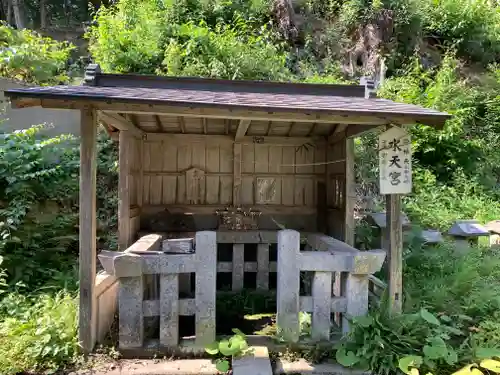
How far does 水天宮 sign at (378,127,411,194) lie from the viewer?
4137 mm

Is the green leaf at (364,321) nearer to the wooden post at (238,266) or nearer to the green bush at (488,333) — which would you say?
the green bush at (488,333)

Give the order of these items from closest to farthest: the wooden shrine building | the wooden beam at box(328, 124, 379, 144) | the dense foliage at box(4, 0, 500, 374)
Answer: the dense foliage at box(4, 0, 500, 374) → the wooden beam at box(328, 124, 379, 144) → the wooden shrine building

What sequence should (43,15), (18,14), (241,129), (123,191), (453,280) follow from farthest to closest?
(43,15) < (18,14) < (241,129) < (123,191) < (453,280)

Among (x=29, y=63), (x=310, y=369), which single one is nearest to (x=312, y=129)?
(x=310, y=369)

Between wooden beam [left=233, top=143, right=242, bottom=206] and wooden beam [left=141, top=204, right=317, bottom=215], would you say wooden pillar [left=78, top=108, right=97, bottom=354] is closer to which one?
wooden beam [left=141, top=204, right=317, bottom=215]

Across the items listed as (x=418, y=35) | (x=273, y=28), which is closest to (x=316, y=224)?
(x=273, y=28)

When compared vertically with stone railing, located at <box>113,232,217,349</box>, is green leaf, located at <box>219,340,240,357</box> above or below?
below

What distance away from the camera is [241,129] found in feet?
18.8

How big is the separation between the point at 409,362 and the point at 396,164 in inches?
80.9

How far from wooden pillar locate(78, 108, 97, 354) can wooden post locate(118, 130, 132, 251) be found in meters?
1.67

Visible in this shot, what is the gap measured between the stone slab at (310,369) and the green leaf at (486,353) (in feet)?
3.81

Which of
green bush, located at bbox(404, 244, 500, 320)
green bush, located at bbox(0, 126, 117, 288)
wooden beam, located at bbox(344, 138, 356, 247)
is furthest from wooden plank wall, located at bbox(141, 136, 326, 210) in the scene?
green bush, located at bbox(404, 244, 500, 320)

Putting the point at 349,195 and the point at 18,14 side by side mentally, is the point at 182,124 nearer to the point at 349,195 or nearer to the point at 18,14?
the point at 349,195

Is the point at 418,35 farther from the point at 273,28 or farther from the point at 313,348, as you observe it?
the point at 313,348
